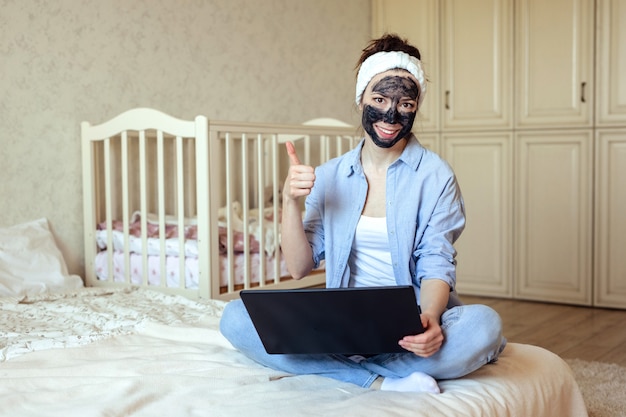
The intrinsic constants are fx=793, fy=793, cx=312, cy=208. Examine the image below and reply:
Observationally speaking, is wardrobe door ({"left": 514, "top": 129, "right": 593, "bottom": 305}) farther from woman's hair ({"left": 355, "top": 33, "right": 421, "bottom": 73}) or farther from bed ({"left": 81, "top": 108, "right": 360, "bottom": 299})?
woman's hair ({"left": 355, "top": 33, "right": 421, "bottom": 73})

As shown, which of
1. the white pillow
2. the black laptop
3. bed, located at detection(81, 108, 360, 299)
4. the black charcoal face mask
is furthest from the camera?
bed, located at detection(81, 108, 360, 299)

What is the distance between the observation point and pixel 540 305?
3.74 m

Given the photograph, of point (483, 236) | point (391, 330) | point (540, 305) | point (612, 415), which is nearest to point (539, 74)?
point (483, 236)

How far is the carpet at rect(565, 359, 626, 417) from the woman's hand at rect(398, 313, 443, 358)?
0.87 m

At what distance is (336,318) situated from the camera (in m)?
1.44

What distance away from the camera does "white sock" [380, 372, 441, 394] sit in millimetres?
1515

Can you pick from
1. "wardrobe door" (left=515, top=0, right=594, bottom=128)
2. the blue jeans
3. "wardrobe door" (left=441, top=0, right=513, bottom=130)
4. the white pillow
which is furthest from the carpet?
the white pillow

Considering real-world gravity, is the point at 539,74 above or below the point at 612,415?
above

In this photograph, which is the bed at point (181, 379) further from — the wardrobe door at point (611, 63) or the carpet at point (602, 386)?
the wardrobe door at point (611, 63)

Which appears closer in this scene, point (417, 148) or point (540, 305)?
point (417, 148)

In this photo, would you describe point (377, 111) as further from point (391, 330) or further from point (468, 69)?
point (468, 69)

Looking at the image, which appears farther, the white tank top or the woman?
the white tank top

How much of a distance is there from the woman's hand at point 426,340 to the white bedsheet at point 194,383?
0.31 ft

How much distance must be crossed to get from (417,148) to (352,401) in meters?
0.59
